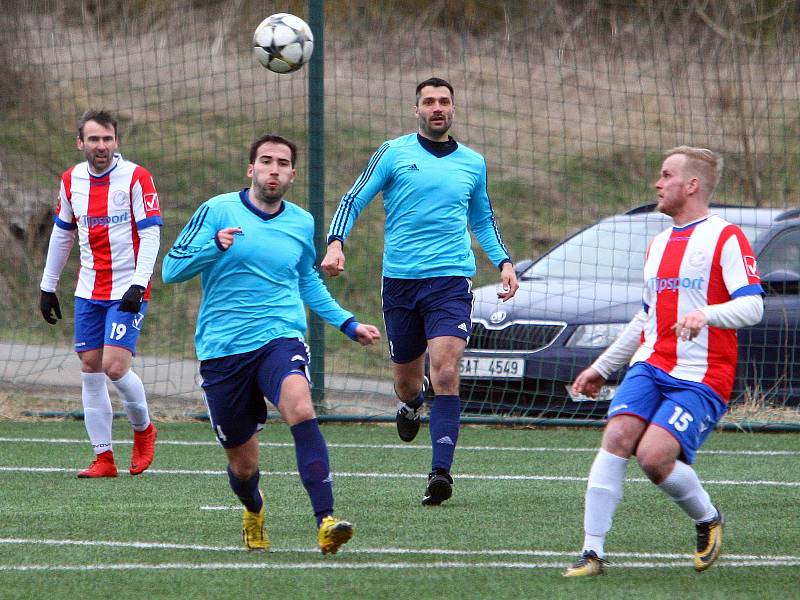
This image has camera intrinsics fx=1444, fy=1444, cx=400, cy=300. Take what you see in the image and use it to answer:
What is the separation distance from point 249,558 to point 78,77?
36.9 feet

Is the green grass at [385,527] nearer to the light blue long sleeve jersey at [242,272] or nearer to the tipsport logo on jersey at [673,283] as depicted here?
the light blue long sleeve jersey at [242,272]

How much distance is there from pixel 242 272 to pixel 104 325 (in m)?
2.76

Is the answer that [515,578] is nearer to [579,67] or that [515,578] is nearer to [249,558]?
[249,558]

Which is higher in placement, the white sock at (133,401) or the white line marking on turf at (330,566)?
the white sock at (133,401)

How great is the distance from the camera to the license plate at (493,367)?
10.3 metres

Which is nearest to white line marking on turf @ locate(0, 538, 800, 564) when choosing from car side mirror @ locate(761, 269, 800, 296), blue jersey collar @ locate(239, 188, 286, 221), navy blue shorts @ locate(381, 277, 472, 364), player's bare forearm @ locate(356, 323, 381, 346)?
player's bare forearm @ locate(356, 323, 381, 346)

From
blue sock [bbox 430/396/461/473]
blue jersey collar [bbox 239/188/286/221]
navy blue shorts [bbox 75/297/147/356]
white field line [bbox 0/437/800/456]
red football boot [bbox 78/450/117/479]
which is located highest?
blue jersey collar [bbox 239/188/286/221]

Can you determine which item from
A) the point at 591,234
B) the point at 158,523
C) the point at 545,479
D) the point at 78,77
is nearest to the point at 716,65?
the point at 591,234

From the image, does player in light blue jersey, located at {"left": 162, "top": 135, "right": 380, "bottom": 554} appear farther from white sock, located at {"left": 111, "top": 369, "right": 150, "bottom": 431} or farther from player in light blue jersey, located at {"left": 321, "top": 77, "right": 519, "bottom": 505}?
white sock, located at {"left": 111, "top": 369, "right": 150, "bottom": 431}

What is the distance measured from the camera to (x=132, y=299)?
7.91 m

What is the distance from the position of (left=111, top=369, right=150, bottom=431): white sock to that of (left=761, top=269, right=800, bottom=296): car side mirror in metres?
4.79

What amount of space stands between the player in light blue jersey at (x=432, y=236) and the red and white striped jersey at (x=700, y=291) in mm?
2260

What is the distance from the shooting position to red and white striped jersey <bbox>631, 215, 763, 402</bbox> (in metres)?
5.38

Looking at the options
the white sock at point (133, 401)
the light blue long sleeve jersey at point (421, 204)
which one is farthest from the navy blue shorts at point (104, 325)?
the light blue long sleeve jersey at point (421, 204)
